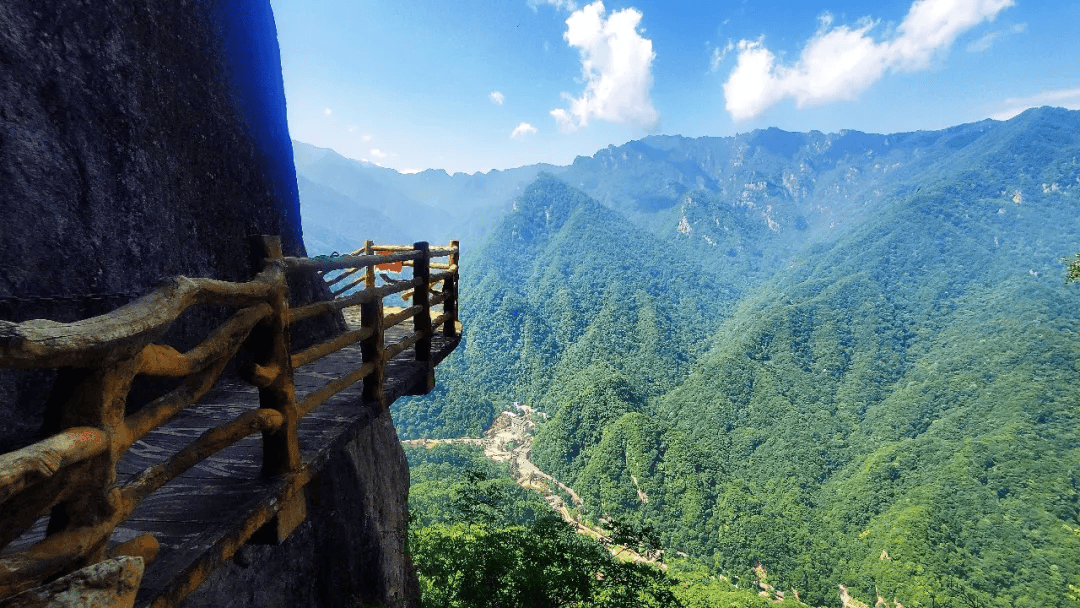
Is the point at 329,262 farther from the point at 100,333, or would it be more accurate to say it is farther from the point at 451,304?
the point at 451,304

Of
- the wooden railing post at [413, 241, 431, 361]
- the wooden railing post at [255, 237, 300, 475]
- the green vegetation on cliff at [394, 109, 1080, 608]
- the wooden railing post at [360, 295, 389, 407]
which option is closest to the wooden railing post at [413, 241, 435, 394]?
the wooden railing post at [413, 241, 431, 361]

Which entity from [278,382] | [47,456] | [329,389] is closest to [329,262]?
[329,389]

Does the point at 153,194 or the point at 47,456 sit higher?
the point at 153,194

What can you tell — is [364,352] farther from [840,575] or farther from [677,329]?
[677,329]

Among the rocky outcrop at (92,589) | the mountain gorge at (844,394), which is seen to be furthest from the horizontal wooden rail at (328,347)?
the mountain gorge at (844,394)

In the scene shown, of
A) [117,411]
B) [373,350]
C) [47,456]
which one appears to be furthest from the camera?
[373,350]

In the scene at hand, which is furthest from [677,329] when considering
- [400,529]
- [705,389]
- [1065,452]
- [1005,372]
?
[400,529]
